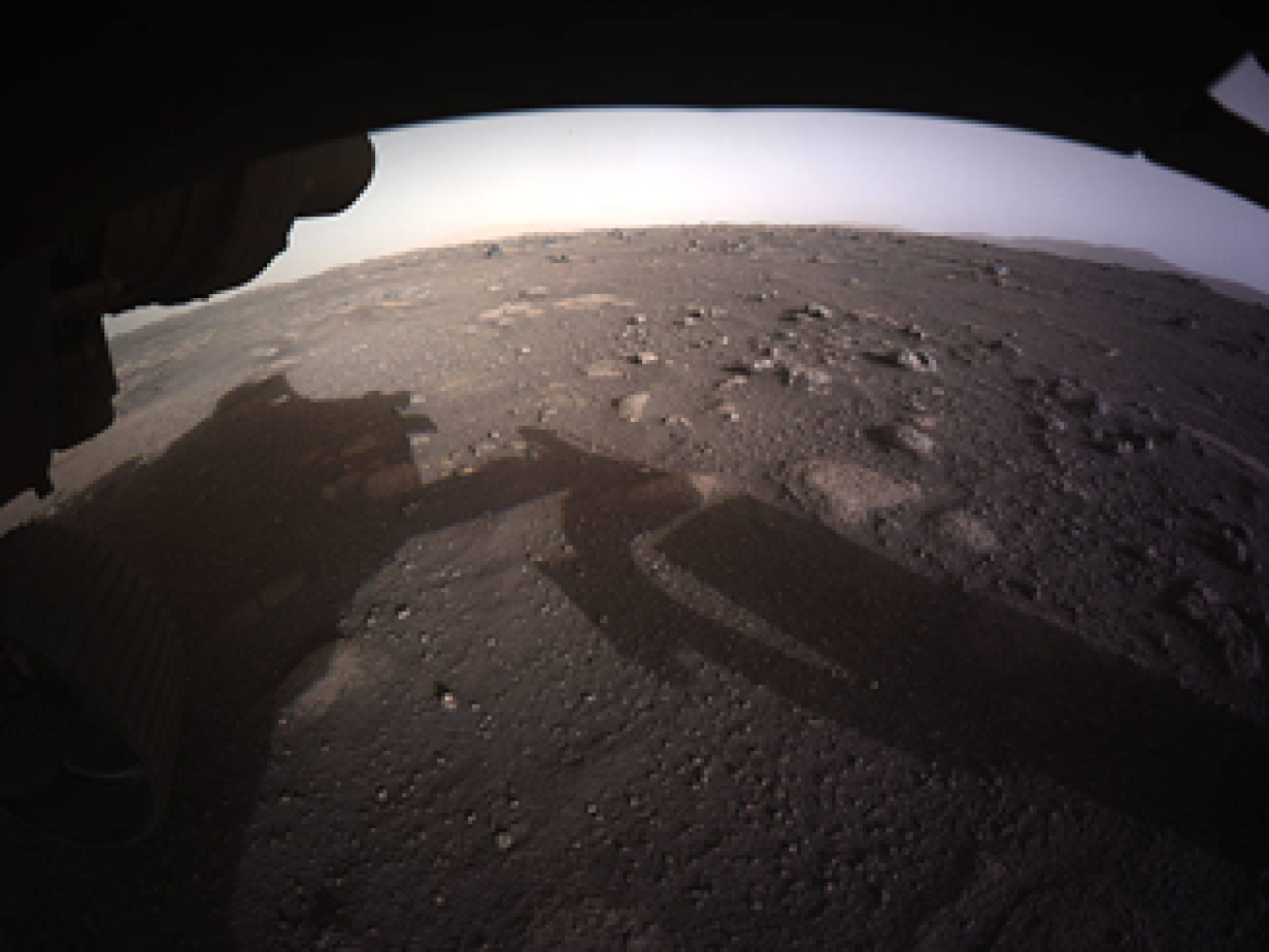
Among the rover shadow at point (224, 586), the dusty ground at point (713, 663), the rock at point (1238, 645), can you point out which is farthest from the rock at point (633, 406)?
the rock at point (1238, 645)

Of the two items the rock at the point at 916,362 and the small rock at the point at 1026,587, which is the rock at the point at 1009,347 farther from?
the small rock at the point at 1026,587

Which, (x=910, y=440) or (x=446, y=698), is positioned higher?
(x=910, y=440)

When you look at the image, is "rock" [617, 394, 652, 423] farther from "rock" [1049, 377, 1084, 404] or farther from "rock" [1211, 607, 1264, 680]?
"rock" [1211, 607, 1264, 680]

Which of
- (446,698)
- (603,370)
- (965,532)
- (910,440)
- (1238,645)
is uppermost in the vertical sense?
(603,370)

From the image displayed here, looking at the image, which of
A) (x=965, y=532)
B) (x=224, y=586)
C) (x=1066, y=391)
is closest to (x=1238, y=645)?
(x=965, y=532)

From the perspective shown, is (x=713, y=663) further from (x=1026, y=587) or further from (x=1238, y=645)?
(x=1238, y=645)

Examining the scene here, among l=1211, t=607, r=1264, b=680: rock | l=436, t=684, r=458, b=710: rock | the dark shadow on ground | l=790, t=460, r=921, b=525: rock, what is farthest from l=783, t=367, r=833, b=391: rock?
l=436, t=684, r=458, b=710: rock

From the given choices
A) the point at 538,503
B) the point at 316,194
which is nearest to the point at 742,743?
the point at 538,503
